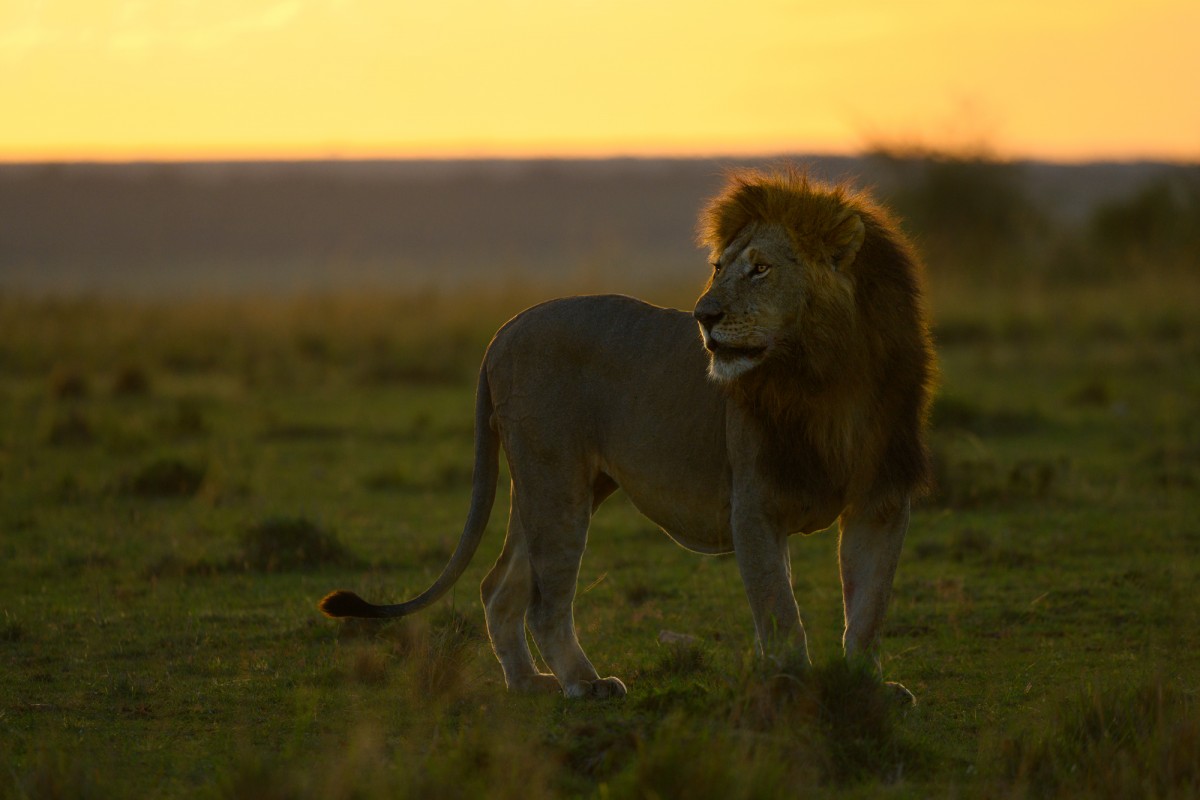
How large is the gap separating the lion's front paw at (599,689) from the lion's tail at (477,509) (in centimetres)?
64

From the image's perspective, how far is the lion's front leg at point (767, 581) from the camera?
5.01 metres

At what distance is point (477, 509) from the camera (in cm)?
605

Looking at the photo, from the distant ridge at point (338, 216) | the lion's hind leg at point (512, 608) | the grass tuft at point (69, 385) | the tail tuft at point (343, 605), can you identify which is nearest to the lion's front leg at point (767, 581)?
the lion's hind leg at point (512, 608)

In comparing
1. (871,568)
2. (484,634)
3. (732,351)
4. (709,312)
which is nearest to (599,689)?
(871,568)

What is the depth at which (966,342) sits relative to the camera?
1897cm

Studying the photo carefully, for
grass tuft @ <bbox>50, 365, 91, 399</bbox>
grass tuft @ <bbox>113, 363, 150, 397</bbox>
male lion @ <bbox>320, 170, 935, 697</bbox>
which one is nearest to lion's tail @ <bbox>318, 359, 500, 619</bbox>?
male lion @ <bbox>320, 170, 935, 697</bbox>

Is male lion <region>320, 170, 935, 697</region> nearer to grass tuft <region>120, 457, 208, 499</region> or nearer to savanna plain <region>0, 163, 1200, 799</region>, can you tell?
savanna plain <region>0, 163, 1200, 799</region>

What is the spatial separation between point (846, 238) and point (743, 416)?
706 millimetres

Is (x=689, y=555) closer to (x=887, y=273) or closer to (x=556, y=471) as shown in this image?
(x=556, y=471)

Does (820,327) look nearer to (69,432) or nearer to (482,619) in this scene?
(482,619)

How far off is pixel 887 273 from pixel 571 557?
1.61 metres

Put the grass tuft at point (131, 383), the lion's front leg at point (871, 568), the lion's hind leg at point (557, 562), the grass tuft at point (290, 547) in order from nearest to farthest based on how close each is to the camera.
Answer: the lion's front leg at point (871, 568) < the lion's hind leg at point (557, 562) < the grass tuft at point (290, 547) < the grass tuft at point (131, 383)

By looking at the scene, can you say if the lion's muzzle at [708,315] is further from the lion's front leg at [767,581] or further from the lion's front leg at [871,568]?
the lion's front leg at [871,568]

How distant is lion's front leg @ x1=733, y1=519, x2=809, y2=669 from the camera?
501cm
